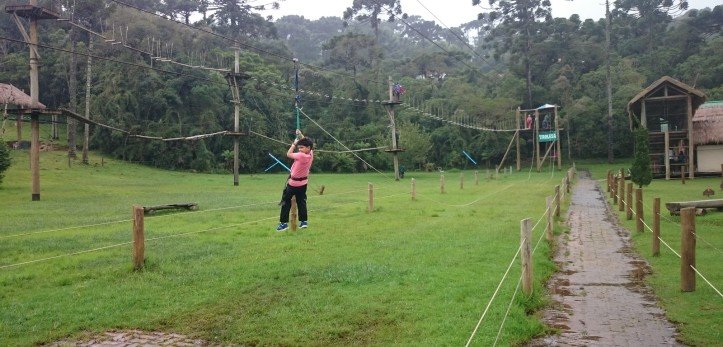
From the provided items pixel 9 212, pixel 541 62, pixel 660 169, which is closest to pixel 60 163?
pixel 9 212

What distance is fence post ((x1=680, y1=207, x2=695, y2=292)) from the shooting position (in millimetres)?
7840

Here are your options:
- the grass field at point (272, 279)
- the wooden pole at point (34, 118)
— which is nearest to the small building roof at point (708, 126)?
the grass field at point (272, 279)

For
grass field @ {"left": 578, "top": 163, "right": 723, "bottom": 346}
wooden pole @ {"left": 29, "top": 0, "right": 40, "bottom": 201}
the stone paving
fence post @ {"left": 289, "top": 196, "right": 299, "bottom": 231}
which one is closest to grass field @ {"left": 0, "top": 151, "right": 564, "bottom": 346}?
the stone paving

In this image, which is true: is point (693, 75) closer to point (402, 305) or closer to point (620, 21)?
point (620, 21)

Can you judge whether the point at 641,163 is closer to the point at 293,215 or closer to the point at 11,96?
the point at 293,215

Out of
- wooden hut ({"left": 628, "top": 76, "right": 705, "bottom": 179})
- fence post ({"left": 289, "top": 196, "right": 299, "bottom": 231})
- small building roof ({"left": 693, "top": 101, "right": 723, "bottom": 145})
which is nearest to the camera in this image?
fence post ({"left": 289, "top": 196, "right": 299, "bottom": 231})

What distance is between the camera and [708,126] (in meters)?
38.0

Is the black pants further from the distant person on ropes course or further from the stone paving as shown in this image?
the stone paving

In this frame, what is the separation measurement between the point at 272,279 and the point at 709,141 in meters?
36.7

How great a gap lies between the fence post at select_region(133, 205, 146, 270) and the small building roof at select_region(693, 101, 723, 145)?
1478 inches

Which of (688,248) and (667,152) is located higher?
(667,152)

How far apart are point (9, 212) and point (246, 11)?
54.1 metres

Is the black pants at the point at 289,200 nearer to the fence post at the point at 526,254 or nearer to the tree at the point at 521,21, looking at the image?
the fence post at the point at 526,254

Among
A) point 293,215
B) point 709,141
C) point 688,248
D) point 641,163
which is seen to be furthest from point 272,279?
point 709,141
